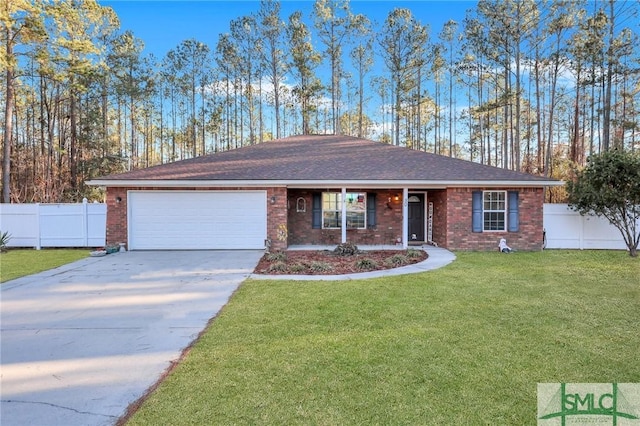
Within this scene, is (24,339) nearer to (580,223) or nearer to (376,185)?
(376,185)

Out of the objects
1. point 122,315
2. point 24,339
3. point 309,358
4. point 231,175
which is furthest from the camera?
point 231,175

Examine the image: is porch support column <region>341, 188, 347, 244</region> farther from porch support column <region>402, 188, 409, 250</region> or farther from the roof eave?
porch support column <region>402, 188, 409, 250</region>

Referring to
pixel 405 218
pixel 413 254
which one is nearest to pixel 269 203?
pixel 405 218

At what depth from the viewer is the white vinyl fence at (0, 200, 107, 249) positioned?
11961 millimetres

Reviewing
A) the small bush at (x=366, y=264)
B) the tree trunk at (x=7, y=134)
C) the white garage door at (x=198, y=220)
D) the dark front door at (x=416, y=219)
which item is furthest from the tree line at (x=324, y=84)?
the small bush at (x=366, y=264)

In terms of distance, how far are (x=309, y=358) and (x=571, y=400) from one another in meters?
2.35

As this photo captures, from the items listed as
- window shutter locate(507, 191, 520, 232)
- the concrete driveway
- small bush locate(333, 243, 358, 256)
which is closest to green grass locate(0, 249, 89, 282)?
the concrete driveway

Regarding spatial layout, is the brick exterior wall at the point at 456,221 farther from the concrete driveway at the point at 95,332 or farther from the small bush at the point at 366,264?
the small bush at the point at 366,264

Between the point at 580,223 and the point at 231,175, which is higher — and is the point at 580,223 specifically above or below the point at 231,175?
below

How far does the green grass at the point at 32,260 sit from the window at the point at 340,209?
8050mm

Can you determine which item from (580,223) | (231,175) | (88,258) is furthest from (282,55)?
(580,223)

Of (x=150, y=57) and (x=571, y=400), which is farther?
(x=150, y=57)

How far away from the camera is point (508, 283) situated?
660 centimetres

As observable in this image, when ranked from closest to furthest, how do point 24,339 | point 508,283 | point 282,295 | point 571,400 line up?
point 571,400 < point 24,339 < point 282,295 < point 508,283
